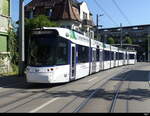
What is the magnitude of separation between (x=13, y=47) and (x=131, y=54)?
40313 mm

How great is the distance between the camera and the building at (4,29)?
88.2 feet

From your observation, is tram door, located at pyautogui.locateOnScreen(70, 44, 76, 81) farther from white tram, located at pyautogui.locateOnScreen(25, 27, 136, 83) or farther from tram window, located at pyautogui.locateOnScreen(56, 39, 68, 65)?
tram window, located at pyautogui.locateOnScreen(56, 39, 68, 65)

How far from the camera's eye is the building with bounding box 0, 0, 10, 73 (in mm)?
26875

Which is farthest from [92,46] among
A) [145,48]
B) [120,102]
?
[145,48]

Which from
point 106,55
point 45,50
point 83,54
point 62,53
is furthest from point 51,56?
point 106,55

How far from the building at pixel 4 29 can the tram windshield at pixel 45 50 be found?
991 cm

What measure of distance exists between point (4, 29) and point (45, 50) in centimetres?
1170

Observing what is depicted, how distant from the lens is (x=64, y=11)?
184 feet

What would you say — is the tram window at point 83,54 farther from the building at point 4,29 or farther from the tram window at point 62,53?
the building at point 4,29

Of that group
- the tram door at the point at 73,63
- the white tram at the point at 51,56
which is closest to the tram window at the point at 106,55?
the tram door at the point at 73,63

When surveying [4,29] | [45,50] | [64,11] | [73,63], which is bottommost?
[73,63]

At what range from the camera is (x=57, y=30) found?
1702 cm

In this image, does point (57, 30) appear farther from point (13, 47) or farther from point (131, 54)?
point (131, 54)

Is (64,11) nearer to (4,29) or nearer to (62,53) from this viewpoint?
(4,29)
